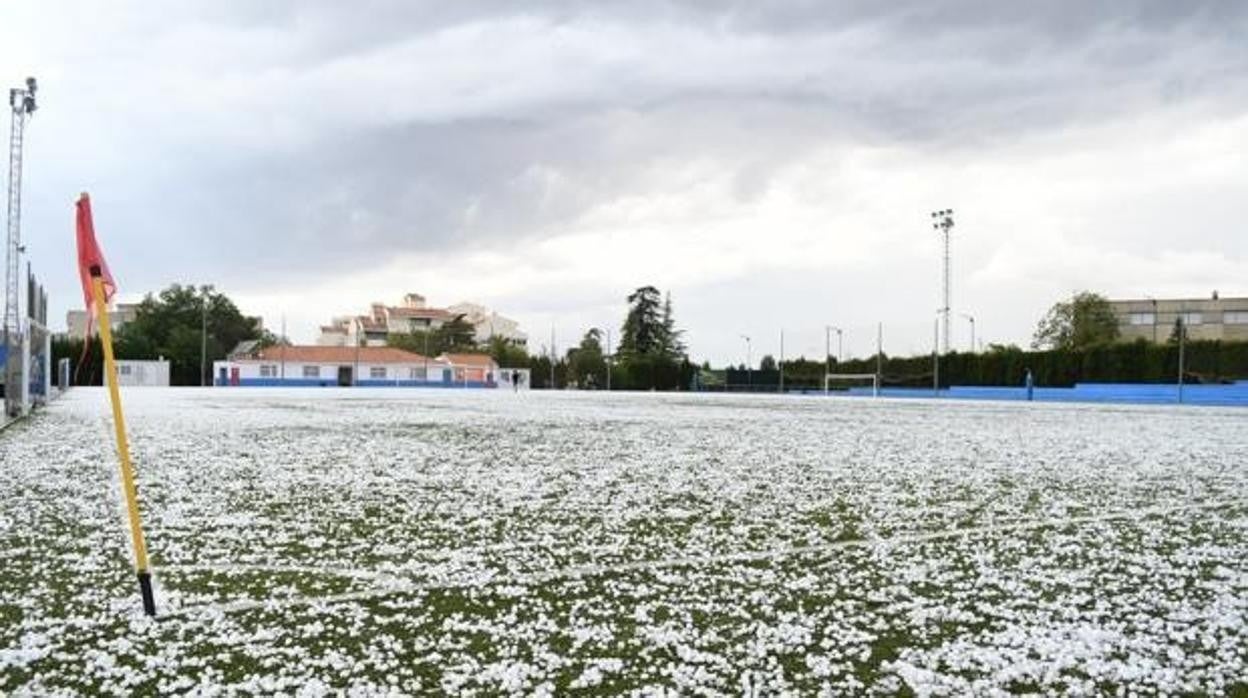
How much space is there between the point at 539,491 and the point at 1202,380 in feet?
191

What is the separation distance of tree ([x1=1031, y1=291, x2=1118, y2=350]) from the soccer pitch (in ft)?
278

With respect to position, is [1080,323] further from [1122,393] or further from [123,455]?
[123,455]

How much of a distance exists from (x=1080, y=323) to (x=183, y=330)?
3403 inches

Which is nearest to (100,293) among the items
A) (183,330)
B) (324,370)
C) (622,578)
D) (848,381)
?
(622,578)

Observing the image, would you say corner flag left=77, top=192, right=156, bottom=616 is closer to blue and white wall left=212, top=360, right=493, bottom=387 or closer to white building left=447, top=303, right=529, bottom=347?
blue and white wall left=212, top=360, right=493, bottom=387

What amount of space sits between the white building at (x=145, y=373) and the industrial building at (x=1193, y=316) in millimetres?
104716

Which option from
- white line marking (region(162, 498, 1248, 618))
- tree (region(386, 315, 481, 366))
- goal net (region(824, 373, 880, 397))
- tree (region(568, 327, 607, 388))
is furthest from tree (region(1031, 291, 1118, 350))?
white line marking (region(162, 498, 1248, 618))

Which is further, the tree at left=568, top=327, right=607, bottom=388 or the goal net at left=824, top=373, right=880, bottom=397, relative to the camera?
the tree at left=568, top=327, right=607, bottom=388

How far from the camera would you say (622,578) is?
22.0ft

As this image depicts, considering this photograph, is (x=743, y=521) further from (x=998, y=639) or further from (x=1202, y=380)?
(x=1202, y=380)

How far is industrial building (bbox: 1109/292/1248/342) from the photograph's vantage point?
121938 mm

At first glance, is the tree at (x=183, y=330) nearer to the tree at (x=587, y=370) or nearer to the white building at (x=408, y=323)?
the white building at (x=408, y=323)

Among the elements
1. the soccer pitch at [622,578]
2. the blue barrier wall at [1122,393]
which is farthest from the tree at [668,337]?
the soccer pitch at [622,578]

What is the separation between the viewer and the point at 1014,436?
858 inches
